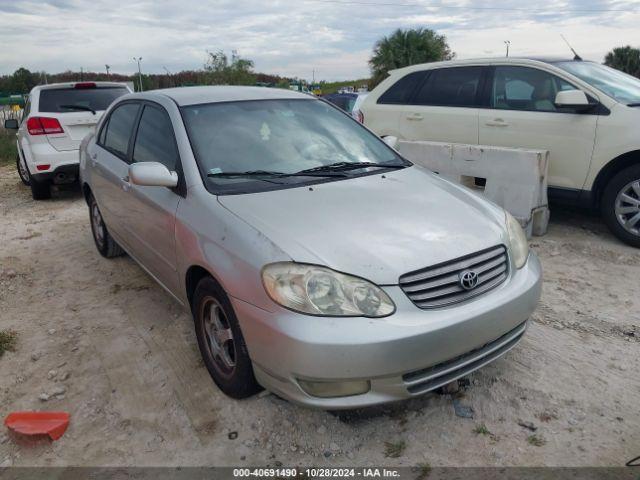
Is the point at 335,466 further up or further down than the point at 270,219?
further down

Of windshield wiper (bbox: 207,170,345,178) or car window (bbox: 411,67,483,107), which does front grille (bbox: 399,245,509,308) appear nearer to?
windshield wiper (bbox: 207,170,345,178)

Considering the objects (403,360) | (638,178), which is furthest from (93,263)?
(638,178)

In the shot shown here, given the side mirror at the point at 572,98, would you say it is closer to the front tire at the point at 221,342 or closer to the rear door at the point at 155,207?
the rear door at the point at 155,207

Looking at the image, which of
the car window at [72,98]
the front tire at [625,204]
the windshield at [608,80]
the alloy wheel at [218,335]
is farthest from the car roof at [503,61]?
the car window at [72,98]

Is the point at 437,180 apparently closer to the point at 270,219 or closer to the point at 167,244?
the point at 270,219

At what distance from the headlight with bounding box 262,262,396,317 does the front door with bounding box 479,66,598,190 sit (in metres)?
3.75

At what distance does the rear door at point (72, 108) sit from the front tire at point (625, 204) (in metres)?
6.62

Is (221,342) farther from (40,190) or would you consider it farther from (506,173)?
(40,190)

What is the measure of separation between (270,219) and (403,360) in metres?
0.93

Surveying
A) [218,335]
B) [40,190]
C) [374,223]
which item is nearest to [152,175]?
[218,335]

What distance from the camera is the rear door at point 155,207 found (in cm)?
314

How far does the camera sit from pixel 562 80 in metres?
5.19

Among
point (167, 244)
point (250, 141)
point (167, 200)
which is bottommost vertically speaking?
point (167, 244)

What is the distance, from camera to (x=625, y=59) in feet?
115
